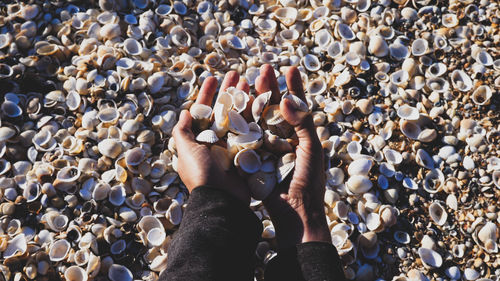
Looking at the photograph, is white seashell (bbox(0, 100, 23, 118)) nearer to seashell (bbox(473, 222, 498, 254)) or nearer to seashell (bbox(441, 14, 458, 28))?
seashell (bbox(473, 222, 498, 254))

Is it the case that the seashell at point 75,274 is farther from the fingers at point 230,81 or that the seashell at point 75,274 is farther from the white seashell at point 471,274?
the white seashell at point 471,274

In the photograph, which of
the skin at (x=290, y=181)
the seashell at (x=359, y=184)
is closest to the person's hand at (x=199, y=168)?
the skin at (x=290, y=181)

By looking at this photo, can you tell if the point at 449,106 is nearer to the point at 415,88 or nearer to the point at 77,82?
the point at 415,88

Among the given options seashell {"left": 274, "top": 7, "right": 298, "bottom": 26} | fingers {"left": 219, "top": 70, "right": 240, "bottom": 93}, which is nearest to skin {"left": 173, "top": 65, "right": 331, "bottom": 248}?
fingers {"left": 219, "top": 70, "right": 240, "bottom": 93}

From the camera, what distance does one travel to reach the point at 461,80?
2.11 meters

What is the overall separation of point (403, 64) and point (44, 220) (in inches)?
72.2

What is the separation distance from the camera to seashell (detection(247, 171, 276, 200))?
1.60 m

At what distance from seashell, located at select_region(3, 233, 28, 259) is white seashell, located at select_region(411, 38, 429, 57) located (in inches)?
79.1

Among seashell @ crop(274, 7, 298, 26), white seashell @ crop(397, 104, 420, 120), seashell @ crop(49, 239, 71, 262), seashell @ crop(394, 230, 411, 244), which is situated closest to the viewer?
seashell @ crop(49, 239, 71, 262)

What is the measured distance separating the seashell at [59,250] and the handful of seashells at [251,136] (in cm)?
67

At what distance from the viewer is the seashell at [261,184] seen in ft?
5.24

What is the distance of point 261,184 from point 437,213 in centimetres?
81

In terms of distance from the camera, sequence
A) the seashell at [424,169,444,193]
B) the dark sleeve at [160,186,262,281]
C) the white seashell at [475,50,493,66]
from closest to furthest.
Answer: the dark sleeve at [160,186,262,281], the seashell at [424,169,444,193], the white seashell at [475,50,493,66]

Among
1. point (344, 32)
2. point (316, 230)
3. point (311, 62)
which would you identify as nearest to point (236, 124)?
point (316, 230)
